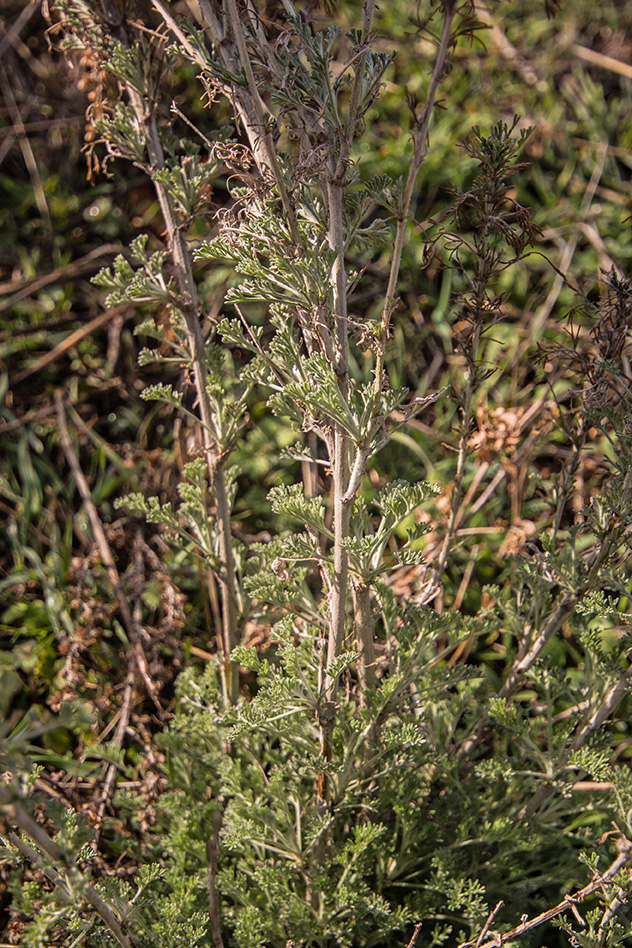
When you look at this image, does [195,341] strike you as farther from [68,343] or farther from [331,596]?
[68,343]

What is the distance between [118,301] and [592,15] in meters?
4.46

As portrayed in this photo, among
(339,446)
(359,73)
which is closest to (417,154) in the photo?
(359,73)

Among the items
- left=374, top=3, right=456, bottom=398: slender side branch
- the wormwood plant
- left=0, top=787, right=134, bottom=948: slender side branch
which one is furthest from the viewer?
the wormwood plant

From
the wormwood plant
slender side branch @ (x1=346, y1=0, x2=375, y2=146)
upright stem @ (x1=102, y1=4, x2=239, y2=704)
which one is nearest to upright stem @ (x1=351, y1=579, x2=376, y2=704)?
the wormwood plant

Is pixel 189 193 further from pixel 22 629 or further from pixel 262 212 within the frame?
pixel 22 629

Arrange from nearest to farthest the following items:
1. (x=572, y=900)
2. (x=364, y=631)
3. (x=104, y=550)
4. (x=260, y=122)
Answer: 1. (x=260, y=122)
2. (x=572, y=900)
3. (x=364, y=631)
4. (x=104, y=550)

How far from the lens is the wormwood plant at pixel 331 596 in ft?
5.73

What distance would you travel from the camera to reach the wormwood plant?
1747 mm

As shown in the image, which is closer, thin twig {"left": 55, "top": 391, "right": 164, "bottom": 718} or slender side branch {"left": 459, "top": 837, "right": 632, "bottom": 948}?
slender side branch {"left": 459, "top": 837, "right": 632, "bottom": 948}

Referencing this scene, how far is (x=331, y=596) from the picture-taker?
1.95m

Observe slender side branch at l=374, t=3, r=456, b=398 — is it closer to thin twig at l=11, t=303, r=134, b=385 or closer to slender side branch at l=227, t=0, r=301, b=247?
slender side branch at l=227, t=0, r=301, b=247

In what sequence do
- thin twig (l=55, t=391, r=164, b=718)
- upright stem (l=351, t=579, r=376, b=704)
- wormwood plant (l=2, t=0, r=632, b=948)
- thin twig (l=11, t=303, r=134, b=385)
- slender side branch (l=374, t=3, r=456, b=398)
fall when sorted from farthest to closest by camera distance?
thin twig (l=11, t=303, r=134, b=385) → thin twig (l=55, t=391, r=164, b=718) → upright stem (l=351, t=579, r=376, b=704) → wormwood plant (l=2, t=0, r=632, b=948) → slender side branch (l=374, t=3, r=456, b=398)

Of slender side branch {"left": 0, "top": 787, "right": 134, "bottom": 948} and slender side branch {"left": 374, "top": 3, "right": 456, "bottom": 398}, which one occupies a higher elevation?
slender side branch {"left": 374, "top": 3, "right": 456, "bottom": 398}

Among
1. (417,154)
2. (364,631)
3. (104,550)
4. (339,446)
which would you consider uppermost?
(417,154)
